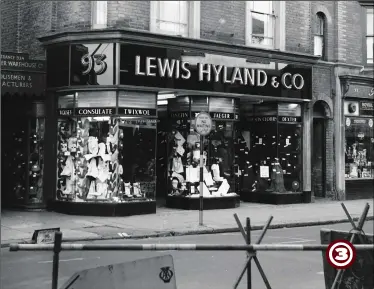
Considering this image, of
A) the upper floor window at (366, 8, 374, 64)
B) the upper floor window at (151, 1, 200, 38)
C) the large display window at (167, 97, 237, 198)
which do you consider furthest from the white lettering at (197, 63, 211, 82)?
the upper floor window at (366, 8, 374, 64)

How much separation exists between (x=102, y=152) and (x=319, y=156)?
9.81 metres

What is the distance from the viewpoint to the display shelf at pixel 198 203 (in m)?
18.5

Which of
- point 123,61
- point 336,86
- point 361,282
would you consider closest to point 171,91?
point 123,61

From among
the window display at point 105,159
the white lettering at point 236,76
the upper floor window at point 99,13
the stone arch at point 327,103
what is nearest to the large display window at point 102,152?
the window display at point 105,159

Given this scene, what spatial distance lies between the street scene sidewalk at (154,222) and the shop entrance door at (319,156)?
3211 millimetres

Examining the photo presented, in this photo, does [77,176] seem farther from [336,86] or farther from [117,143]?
[336,86]

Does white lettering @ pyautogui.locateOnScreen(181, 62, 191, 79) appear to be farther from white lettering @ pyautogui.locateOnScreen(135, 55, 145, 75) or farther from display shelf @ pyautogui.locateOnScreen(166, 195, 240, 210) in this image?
display shelf @ pyautogui.locateOnScreen(166, 195, 240, 210)

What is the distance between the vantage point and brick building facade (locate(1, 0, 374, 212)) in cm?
1720

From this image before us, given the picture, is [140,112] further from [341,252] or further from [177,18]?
[341,252]

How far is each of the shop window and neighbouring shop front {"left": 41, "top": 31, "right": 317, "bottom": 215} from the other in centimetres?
375

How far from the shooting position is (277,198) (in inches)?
811

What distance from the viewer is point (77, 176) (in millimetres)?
17016

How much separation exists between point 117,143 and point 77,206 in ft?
7.14

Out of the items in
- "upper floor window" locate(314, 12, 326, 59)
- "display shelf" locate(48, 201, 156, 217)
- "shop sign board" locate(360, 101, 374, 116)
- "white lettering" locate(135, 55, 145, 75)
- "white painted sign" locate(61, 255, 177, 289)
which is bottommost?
"display shelf" locate(48, 201, 156, 217)
